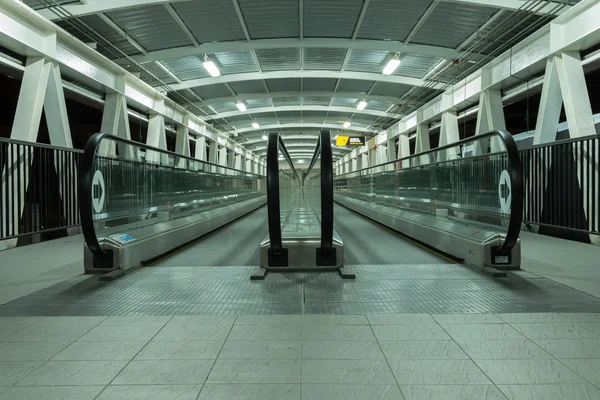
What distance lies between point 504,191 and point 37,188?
24.1ft

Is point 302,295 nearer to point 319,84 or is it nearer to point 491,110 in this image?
point 491,110

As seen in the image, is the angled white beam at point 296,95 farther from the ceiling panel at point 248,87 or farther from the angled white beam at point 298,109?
the angled white beam at point 298,109

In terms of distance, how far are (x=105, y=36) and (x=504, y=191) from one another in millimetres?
10962

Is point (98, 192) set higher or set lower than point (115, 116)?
lower

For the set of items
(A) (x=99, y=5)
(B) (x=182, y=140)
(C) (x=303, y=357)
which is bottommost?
(C) (x=303, y=357)

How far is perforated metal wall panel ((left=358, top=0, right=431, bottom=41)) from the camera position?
357 inches

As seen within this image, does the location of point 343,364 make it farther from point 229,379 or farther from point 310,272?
point 310,272

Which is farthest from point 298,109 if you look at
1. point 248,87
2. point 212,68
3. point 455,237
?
point 455,237

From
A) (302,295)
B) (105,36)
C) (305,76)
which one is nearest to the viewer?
(302,295)

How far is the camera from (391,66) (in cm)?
1274

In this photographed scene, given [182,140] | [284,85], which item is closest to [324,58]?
[284,85]

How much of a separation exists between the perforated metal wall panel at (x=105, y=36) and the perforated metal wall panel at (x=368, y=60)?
24.5ft

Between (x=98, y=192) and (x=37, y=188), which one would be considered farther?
(x=37, y=188)

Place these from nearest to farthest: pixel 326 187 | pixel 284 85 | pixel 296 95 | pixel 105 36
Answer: pixel 326 187
pixel 105 36
pixel 284 85
pixel 296 95
